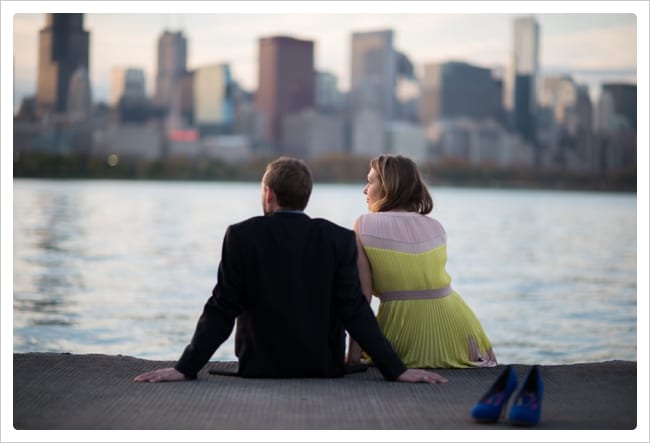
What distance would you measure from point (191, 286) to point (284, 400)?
13.1m

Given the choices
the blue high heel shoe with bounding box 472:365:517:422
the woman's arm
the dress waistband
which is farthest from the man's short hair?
the blue high heel shoe with bounding box 472:365:517:422

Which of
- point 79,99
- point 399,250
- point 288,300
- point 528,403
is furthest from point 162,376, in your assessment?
point 79,99

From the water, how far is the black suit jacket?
5.09 metres

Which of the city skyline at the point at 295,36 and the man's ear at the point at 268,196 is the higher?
→ the city skyline at the point at 295,36

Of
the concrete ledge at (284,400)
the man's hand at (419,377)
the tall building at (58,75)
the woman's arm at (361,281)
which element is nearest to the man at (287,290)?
the man's hand at (419,377)

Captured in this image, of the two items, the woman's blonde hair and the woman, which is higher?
the woman's blonde hair

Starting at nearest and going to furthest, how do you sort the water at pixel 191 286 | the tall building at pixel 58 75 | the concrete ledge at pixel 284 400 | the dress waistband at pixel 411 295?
1. the concrete ledge at pixel 284 400
2. the dress waistband at pixel 411 295
3. the water at pixel 191 286
4. the tall building at pixel 58 75

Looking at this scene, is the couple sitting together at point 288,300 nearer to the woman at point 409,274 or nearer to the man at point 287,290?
the man at point 287,290

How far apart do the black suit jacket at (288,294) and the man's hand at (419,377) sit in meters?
0.03

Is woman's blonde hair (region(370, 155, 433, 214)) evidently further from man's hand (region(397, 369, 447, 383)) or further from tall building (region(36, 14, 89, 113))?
tall building (region(36, 14, 89, 113))

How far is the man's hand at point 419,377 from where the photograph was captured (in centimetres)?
410

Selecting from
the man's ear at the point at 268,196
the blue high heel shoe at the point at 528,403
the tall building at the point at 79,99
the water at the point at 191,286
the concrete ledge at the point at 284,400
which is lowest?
the water at the point at 191,286

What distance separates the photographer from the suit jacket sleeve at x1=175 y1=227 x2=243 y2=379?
4.01 meters

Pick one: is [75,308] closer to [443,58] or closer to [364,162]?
[364,162]
